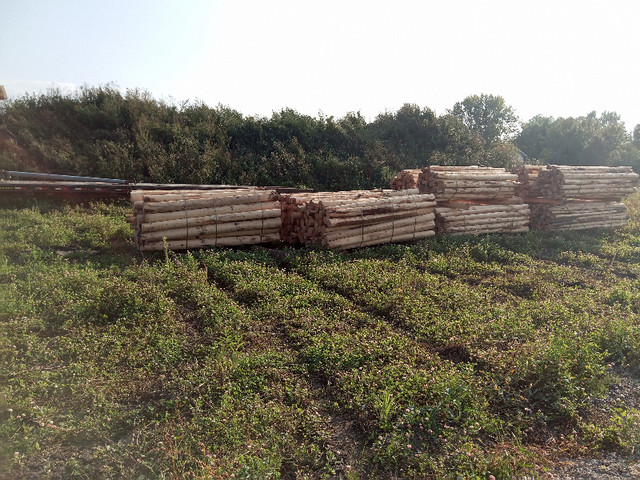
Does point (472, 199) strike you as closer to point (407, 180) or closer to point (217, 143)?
point (407, 180)

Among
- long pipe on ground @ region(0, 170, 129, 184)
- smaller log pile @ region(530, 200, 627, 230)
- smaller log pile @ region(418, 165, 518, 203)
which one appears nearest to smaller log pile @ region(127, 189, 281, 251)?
smaller log pile @ region(418, 165, 518, 203)

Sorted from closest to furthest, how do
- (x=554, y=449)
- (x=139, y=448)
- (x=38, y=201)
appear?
(x=139, y=448) < (x=554, y=449) < (x=38, y=201)

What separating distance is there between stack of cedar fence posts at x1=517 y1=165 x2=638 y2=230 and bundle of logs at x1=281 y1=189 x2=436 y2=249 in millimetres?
5011

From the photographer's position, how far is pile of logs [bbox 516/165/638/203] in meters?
14.4

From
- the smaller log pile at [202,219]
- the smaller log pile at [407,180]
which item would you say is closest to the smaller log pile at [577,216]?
the smaller log pile at [407,180]

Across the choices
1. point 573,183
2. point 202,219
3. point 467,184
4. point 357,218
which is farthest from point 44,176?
point 573,183

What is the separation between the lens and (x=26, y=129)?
16391mm

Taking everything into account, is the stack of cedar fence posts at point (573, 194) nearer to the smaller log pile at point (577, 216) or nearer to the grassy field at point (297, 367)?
the smaller log pile at point (577, 216)

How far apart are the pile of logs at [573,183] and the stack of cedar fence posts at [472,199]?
101 cm

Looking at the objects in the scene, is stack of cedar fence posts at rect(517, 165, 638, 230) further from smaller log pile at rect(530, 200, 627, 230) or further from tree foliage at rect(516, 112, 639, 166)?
tree foliage at rect(516, 112, 639, 166)

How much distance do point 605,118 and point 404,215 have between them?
54.3 m

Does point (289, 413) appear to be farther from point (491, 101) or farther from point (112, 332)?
point (491, 101)

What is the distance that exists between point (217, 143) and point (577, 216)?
14.5 metres

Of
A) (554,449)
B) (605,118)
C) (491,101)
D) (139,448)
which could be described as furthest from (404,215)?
(605,118)
